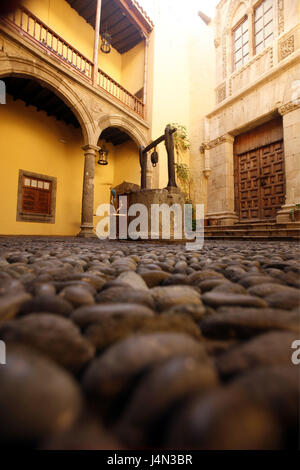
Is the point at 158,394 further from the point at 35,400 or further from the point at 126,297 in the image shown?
the point at 126,297

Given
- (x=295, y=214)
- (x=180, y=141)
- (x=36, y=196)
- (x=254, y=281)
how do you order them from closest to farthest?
(x=254, y=281), (x=295, y=214), (x=36, y=196), (x=180, y=141)

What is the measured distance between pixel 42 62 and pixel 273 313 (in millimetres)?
6920

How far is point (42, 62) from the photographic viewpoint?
5207mm

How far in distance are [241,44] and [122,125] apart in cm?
483

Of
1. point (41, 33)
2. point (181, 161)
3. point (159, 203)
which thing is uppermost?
point (41, 33)

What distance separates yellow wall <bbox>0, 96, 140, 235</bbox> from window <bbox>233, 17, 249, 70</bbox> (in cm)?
454

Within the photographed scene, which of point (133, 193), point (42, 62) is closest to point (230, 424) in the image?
point (133, 193)

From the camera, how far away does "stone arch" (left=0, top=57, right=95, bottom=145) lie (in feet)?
15.5

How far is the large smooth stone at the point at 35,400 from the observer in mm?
205

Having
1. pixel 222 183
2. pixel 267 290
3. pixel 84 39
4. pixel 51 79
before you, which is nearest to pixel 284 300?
pixel 267 290

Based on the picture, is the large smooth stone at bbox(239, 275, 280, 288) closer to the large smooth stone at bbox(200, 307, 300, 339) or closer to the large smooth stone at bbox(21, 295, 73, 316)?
the large smooth stone at bbox(200, 307, 300, 339)

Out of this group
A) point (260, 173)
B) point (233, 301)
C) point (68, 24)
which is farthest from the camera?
point (68, 24)

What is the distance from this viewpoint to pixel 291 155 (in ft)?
18.6

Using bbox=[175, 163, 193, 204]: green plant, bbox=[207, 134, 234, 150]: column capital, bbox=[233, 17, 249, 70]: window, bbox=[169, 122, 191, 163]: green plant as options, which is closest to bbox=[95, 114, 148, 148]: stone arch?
bbox=[169, 122, 191, 163]: green plant
